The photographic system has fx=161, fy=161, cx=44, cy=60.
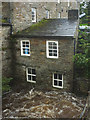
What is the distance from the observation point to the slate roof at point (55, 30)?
14008 mm

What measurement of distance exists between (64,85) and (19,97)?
4.13m

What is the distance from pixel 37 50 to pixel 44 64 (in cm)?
144

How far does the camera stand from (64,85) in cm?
1449

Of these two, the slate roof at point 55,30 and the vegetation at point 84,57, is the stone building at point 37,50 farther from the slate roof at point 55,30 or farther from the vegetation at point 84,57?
the vegetation at point 84,57

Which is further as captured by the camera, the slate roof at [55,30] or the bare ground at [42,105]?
the slate roof at [55,30]

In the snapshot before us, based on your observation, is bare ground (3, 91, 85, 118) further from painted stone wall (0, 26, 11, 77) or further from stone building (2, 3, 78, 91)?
painted stone wall (0, 26, 11, 77)

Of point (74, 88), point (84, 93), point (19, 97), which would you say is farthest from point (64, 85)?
point (19, 97)

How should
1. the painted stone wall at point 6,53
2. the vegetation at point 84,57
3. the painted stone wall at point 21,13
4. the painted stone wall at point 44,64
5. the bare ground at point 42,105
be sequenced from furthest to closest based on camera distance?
the painted stone wall at point 21,13 < the painted stone wall at point 6,53 < the painted stone wall at point 44,64 < the vegetation at point 84,57 < the bare ground at point 42,105

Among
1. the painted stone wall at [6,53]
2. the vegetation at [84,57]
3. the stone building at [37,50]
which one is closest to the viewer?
the vegetation at [84,57]

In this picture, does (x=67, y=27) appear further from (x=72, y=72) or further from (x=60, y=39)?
(x=72, y=72)

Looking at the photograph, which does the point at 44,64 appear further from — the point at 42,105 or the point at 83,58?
the point at 42,105

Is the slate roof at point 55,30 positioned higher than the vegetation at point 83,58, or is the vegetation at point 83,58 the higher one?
the slate roof at point 55,30

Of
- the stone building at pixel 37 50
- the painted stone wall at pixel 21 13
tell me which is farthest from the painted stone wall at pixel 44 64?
the painted stone wall at pixel 21 13

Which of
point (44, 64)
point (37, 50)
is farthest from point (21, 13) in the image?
point (44, 64)
